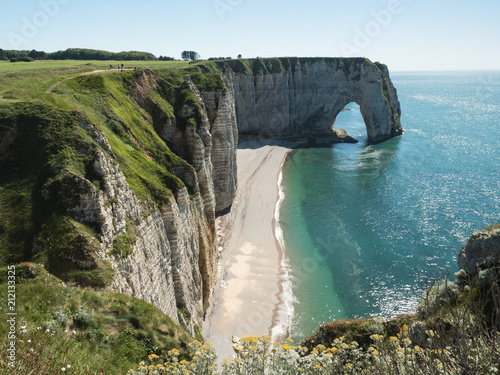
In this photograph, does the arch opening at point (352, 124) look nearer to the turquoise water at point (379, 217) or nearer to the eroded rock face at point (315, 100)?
the eroded rock face at point (315, 100)

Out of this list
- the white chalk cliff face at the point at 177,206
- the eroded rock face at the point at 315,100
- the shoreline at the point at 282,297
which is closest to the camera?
the white chalk cliff face at the point at 177,206

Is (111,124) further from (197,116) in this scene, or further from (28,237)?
(28,237)

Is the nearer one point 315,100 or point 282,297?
point 282,297

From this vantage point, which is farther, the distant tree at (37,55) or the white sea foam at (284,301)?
the distant tree at (37,55)

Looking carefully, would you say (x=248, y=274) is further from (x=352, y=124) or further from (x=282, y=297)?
(x=352, y=124)

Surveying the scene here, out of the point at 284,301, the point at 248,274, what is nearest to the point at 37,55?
the point at 248,274

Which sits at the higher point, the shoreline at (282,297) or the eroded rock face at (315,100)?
the eroded rock face at (315,100)

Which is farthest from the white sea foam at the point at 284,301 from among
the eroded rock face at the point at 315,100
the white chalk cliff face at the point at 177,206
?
the eroded rock face at the point at 315,100
